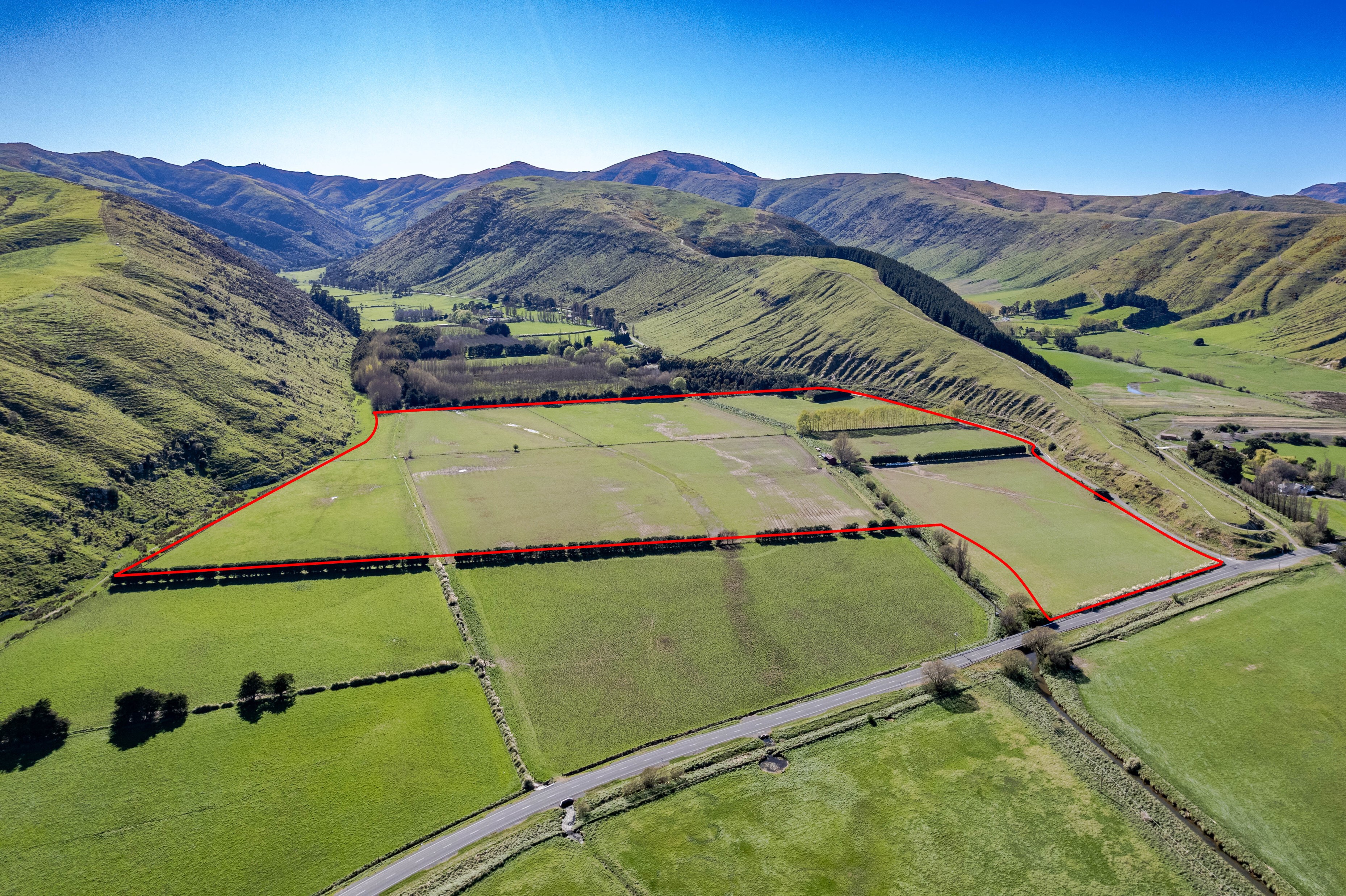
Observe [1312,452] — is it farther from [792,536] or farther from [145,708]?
[145,708]

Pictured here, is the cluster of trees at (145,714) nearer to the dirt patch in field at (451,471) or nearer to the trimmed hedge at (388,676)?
the trimmed hedge at (388,676)

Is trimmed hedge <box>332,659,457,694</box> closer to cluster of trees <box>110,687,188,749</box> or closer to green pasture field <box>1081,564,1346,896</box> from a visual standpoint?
cluster of trees <box>110,687,188,749</box>

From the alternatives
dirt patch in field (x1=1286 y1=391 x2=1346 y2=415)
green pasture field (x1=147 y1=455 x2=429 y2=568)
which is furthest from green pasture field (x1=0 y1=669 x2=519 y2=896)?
dirt patch in field (x1=1286 y1=391 x2=1346 y2=415)

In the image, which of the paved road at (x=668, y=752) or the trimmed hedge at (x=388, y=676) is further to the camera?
the trimmed hedge at (x=388, y=676)

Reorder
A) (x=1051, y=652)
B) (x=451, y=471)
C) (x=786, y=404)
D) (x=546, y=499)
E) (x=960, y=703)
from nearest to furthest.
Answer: (x=960, y=703) → (x=1051, y=652) → (x=546, y=499) → (x=451, y=471) → (x=786, y=404)

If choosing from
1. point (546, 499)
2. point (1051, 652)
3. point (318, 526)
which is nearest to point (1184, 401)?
point (1051, 652)

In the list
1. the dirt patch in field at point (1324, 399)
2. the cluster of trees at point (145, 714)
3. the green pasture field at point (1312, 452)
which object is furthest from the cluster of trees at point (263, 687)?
the dirt patch in field at point (1324, 399)

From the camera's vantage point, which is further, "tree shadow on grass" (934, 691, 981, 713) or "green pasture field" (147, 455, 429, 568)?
"green pasture field" (147, 455, 429, 568)
